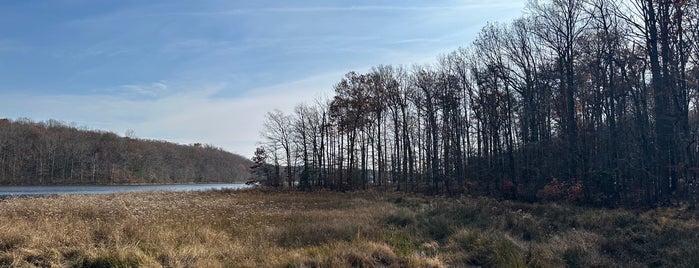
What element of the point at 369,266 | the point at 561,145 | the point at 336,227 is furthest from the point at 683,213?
the point at 369,266

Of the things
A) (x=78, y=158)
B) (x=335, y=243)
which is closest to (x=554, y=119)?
(x=335, y=243)

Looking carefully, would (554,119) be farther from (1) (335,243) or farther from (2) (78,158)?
(2) (78,158)

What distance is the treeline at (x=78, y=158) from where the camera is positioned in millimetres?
94125

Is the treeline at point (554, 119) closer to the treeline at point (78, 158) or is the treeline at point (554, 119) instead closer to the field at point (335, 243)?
the field at point (335, 243)

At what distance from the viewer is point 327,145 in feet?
176

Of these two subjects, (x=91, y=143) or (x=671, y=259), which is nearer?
(x=671, y=259)

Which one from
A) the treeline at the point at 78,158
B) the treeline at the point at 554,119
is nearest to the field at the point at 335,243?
the treeline at the point at 554,119

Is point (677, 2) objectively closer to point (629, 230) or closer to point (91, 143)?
point (629, 230)

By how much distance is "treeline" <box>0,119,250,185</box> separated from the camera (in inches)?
3706

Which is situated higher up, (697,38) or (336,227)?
(697,38)

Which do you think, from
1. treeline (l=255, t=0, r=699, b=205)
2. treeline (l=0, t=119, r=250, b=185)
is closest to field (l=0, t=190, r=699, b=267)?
treeline (l=255, t=0, r=699, b=205)

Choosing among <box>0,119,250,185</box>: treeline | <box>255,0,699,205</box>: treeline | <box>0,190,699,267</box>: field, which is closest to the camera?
<box>0,190,699,267</box>: field

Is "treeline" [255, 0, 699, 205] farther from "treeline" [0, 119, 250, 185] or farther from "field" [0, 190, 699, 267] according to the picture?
"treeline" [0, 119, 250, 185]

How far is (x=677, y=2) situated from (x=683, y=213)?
906 cm
